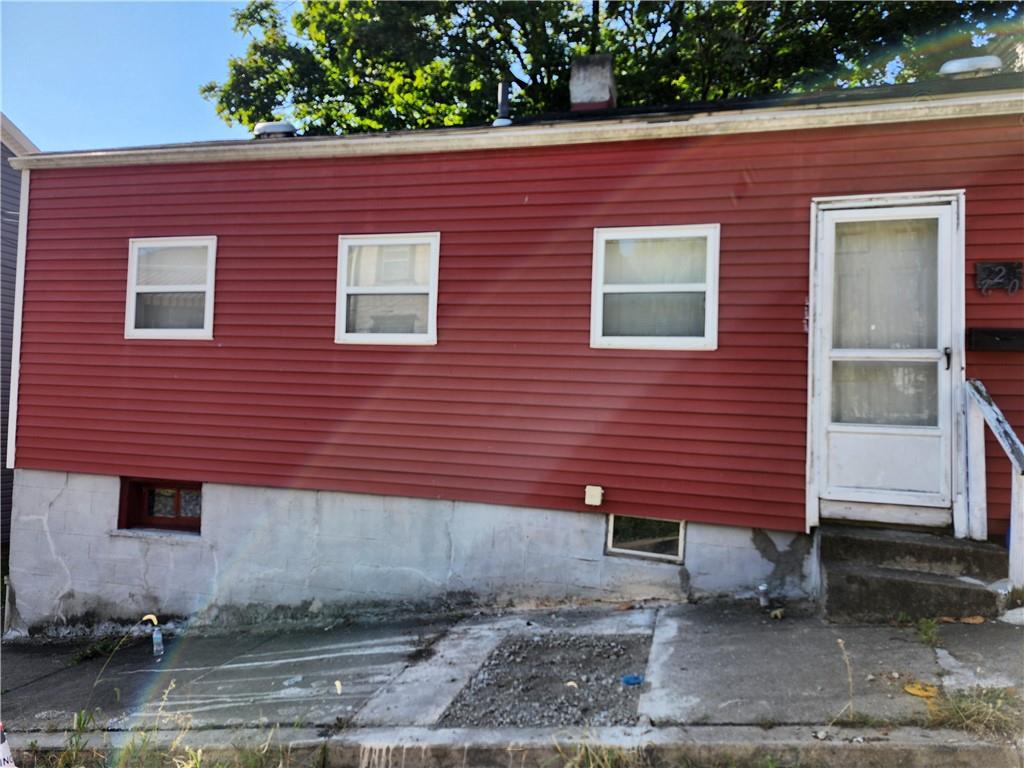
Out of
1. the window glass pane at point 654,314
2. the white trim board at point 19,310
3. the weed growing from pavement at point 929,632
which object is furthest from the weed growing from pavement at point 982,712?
the white trim board at point 19,310

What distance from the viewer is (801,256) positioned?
4.95 m

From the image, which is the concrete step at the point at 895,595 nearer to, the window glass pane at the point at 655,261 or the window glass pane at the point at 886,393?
the window glass pane at the point at 886,393

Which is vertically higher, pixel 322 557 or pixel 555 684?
pixel 322 557

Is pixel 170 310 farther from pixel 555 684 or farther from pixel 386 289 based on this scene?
pixel 555 684

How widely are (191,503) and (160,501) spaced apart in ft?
1.27

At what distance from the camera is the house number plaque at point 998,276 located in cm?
447

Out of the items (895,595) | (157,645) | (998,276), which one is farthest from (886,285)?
(157,645)

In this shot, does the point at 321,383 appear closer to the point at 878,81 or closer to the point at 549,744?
the point at 549,744

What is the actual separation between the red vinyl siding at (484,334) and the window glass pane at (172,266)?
0.21 metres

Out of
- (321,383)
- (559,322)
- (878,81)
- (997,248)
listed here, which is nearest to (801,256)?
(997,248)

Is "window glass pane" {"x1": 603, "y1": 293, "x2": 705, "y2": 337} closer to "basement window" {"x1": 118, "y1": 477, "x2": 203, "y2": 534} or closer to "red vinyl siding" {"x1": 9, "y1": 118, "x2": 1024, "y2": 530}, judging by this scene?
"red vinyl siding" {"x1": 9, "y1": 118, "x2": 1024, "y2": 530}

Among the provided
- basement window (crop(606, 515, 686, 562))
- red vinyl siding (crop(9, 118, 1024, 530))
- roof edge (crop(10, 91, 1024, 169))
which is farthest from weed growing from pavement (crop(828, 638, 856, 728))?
roof edge (crop(10, 91, 1024, 169))

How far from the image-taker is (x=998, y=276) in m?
4.49

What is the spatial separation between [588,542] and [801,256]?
110 inches
